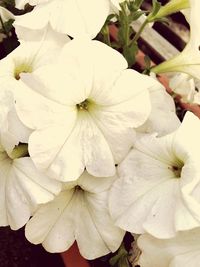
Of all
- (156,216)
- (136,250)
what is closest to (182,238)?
(156,216)

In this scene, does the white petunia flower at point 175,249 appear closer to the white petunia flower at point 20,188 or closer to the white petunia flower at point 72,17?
the white petunia flower at point 20,188

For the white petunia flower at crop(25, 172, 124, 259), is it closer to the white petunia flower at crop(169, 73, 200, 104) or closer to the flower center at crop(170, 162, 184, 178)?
the flower center at crop(170, 162, 184, 178)

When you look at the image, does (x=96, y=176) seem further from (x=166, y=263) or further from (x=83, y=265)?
(x=83, y=265)

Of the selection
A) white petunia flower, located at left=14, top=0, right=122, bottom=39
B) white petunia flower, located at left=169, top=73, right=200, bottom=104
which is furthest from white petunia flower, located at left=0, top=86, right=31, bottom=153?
white petunia flower, located at left=169, top=73, right=200, bottom=104

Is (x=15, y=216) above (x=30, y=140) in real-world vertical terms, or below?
below

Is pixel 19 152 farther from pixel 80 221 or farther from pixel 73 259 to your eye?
pixel 73 259

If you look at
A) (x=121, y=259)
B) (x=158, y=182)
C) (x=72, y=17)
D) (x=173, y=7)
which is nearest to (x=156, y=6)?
(x=173, y=7)

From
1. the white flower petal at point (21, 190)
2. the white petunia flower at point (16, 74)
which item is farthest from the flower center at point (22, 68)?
the white flower petal at point (21, 190)
